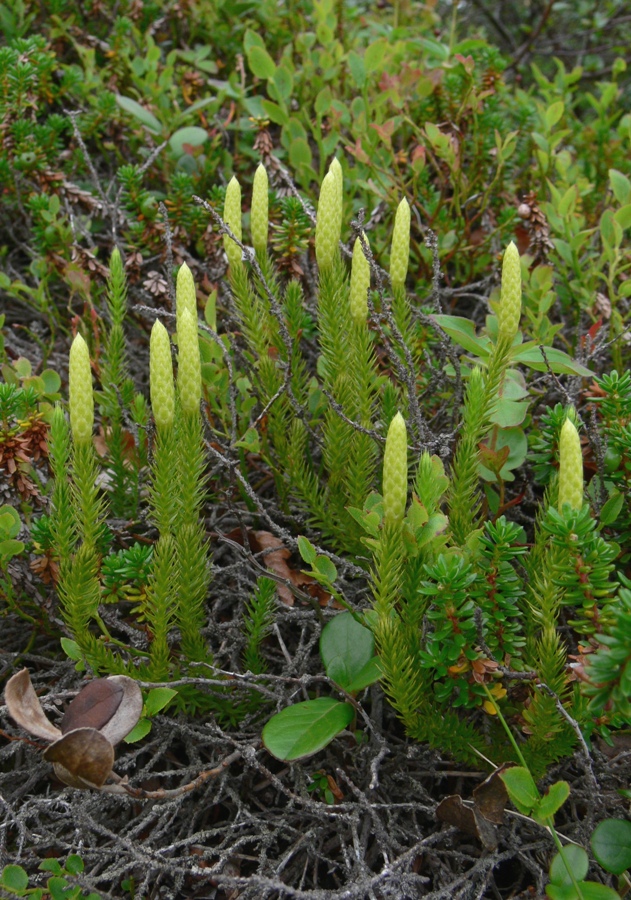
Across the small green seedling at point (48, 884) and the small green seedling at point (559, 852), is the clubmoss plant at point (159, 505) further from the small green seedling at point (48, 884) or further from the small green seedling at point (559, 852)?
the small green seedling at point (559, 852)

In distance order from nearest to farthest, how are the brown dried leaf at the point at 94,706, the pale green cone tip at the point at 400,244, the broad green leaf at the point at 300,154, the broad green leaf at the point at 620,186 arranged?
the brown dried leaf at the point at 94,706
the pale green cone tip at the point at 400,244
the broad green leaf at the point at 620,186
the broad green leaf at the point at 300,154

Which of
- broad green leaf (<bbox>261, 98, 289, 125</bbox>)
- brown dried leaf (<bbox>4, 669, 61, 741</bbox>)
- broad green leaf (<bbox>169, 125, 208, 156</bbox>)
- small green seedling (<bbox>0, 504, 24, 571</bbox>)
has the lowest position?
brown dried leaf (<bbox>4, 669, 61, 741</bbox>)

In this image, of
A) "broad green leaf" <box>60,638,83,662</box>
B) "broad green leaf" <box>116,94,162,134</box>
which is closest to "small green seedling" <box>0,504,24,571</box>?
"broad green leaf" <box>60,638,83,662</box>

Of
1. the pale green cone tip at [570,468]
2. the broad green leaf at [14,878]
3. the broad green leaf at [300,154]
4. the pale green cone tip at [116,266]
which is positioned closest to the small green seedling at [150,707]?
the broad green leaf at [14,878]

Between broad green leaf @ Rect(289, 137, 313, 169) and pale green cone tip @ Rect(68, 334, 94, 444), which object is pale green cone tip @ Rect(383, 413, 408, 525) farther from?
broad green leaf @ Rect(289, 137, 313, 169)

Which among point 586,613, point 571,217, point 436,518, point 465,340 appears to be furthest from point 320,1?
point 586,613

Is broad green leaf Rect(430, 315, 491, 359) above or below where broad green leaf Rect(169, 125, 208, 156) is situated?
below

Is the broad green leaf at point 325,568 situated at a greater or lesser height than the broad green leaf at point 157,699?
greater
